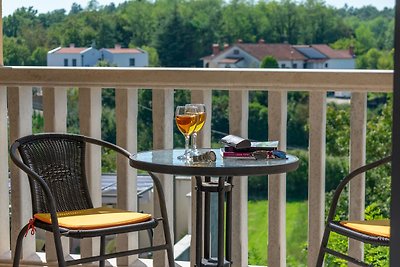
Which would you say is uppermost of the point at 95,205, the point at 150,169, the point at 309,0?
the point at 309,0

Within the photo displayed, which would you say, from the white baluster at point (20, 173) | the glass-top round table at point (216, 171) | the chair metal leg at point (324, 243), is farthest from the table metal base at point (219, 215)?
the white baluster at point (20, 173)

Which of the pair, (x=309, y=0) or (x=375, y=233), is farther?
(x=309, y=0)

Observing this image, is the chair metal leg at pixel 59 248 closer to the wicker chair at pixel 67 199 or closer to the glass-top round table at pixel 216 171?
the wicker chair at pixel 67 199

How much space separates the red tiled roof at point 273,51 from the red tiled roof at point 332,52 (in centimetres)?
31

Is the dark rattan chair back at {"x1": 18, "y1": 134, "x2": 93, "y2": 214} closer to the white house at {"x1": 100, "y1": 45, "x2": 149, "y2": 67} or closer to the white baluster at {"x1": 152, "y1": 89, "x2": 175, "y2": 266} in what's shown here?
the white baluster at {"x1": 152, "y1": 89, "x2": 175, "y2": 266}

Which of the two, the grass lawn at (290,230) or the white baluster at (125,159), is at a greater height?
the white baluster at (125,159)

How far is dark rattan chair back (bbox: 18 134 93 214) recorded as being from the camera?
2834mm

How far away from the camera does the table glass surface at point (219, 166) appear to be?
7.48ft

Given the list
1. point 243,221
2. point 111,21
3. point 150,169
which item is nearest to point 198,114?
point 150,169

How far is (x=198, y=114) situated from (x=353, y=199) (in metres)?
0.85

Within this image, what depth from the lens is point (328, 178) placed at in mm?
12172

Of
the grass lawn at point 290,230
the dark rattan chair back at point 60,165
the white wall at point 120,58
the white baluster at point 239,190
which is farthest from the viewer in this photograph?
the grass lawn at point 290,230

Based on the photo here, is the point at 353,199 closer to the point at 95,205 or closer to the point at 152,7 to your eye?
the point at 95,205

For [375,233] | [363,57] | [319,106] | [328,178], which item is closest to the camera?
[375,233]
